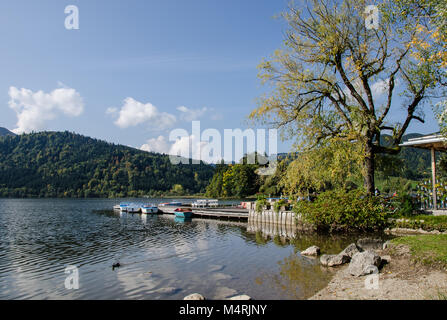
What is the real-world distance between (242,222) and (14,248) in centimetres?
2093

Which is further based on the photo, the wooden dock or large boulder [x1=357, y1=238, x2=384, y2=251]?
the wooden dock

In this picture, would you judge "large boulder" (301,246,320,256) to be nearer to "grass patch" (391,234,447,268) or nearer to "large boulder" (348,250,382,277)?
"grass patch" (391,234,447,268)

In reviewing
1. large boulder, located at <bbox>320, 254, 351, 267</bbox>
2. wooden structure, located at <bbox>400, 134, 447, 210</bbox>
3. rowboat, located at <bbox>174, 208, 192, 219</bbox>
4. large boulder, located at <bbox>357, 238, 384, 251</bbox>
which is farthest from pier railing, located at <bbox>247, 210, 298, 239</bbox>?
rowboat, located at <bbox>174, 208, 192, 219</bbox>

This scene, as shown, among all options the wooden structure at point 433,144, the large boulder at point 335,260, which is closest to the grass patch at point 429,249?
the large boulder at point 335,260

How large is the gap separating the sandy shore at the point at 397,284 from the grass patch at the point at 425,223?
8368 mm

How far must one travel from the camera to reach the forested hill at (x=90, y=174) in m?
147

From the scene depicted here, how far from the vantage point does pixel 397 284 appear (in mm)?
8773

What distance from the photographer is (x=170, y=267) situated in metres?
14.5

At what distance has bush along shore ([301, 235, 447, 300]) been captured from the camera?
8.10 meters

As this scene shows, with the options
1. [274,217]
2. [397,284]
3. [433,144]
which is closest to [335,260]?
[397,284]

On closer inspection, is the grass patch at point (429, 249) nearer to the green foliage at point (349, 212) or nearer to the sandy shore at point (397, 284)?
the sandy shore at point (397, 284)

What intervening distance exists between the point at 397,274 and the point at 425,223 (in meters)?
10.6

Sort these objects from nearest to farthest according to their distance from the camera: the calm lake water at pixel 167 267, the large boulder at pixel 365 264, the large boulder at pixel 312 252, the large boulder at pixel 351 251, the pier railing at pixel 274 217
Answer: the large boulder at pixel 365 264, the calm lake water at pixel 167 267, the large boulder at pixel 351 251, the large boulder at pixel 312 252, the pier railing at pixel 274 217
